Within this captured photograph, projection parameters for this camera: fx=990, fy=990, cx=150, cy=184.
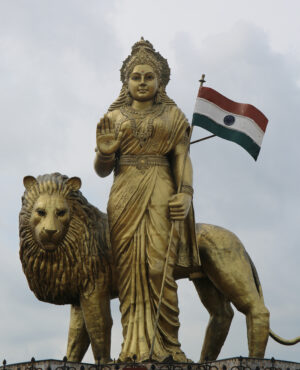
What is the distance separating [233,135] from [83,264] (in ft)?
7.65

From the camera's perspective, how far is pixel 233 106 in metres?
11.8

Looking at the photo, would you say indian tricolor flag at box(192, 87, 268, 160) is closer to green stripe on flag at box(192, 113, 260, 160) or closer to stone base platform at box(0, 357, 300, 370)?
green stripe on flag at box(192, 113, 260, 160)

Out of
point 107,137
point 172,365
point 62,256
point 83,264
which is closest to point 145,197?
point 107,137

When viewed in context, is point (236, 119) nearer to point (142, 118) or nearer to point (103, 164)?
point (142, 118)

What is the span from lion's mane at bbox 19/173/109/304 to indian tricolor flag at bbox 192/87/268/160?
1783mm

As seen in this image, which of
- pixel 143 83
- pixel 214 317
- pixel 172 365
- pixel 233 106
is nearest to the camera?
pixel 172 365

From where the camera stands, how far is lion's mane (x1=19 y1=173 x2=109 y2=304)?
1131 cm

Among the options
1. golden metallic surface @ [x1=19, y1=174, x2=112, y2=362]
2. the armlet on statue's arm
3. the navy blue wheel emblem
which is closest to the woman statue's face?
the armlet on statue's arm

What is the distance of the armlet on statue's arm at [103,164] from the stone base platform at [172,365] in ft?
8.05

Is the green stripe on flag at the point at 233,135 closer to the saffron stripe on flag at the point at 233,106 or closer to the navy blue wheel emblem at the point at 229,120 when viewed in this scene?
the navy blue wheel emblem at the point at 229,120

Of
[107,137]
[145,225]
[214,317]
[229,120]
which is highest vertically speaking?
[229,120]

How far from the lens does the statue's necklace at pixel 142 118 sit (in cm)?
1139

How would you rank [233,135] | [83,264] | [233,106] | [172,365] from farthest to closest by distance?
[233,106] < [233,135] < [83,264] < [172,365]

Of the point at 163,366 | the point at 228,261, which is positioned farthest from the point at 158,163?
the point at 163,366
